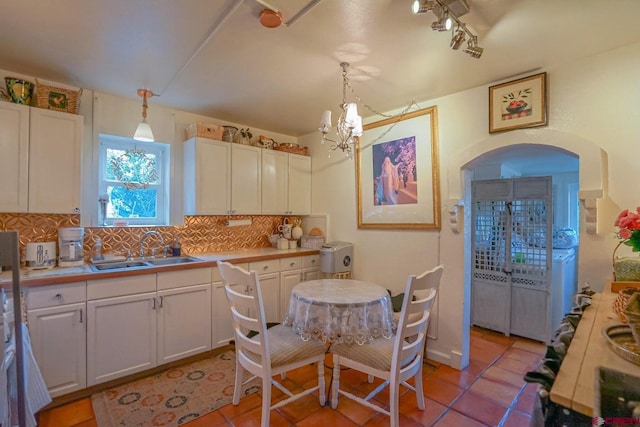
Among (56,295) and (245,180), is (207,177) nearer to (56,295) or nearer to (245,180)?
(245,180)

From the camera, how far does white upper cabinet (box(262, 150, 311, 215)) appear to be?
3.64 m

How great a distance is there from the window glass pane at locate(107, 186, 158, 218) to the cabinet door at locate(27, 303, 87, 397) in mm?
1076

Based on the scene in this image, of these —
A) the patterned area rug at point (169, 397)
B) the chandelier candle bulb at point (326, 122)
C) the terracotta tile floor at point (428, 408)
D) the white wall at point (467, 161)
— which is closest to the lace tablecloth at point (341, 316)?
the terracotta tile floor at point (428, 408)

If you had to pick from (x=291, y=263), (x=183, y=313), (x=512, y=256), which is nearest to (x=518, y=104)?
(x=512, y=256)

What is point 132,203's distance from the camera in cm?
→ 304

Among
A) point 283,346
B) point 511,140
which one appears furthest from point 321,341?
point 511,140

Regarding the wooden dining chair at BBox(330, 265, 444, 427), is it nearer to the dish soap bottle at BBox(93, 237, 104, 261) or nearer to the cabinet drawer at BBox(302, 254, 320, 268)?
the cabinet drawer at BBox(302, 254, 320, 268)

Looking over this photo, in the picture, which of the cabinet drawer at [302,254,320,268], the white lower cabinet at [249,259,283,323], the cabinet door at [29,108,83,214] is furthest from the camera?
the cabinet drawer at [302,254,320,268]

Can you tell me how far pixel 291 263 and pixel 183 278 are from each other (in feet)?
3.87

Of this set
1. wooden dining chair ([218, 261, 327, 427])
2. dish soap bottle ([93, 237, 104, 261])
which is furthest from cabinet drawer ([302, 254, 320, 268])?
dish soap bottle ([93, 237, 104, 261])

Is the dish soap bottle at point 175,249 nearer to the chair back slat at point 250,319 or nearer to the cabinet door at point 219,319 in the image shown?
the cabinet door at point 219,319

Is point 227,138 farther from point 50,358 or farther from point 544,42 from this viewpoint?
point 544,42

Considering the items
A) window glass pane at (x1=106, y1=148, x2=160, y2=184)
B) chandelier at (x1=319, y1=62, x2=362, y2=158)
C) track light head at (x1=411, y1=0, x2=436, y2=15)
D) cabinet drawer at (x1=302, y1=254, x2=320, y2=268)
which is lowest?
cabinet drawer at (x1=302, y1=254, x2=320, y2=268)

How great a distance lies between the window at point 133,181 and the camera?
2.87m
